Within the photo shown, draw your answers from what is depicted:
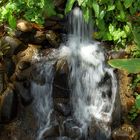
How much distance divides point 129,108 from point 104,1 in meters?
Result: 2.00

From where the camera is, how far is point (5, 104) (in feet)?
17.7

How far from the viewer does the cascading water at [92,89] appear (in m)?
5.67

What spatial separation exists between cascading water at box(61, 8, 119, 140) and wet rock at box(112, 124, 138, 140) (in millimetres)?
193

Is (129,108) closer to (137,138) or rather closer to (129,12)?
(137,138)

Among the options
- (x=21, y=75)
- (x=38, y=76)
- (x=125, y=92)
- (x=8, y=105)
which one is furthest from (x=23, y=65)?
(x=125, y=92)

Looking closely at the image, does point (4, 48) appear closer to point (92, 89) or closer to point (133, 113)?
point (92, 89)

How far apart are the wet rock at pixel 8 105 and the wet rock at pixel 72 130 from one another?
94cm

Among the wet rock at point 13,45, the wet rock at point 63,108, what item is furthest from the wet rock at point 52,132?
the wet rock at point 13,45

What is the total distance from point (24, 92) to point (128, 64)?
16.2 ft

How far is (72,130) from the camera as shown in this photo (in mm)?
5562

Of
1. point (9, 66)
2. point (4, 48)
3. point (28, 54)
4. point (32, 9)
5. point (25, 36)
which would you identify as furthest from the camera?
point (25, 36)

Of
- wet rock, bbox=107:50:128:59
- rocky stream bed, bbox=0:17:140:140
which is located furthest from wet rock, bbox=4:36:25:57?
wet rock, bbox=107:50:128:59

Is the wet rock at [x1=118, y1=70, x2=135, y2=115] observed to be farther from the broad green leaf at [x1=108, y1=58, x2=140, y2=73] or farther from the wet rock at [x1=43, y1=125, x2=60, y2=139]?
the broad green leaf at [x1=108, y1=58, x2=140, y2=73]

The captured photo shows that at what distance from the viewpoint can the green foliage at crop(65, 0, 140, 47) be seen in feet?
19.5
